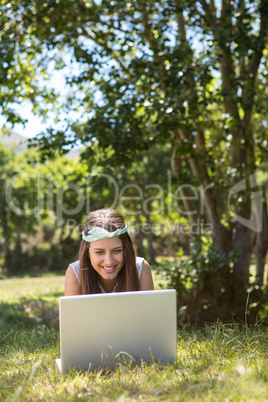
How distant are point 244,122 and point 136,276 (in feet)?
16.9

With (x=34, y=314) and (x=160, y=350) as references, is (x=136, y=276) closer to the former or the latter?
(x=160, y=350)

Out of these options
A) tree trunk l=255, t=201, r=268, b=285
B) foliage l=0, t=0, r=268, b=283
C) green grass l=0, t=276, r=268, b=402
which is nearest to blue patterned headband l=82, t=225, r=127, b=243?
green grass l=0, t=276, r=268, b=402

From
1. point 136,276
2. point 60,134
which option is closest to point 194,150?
point 60,134

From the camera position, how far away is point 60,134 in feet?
22.9

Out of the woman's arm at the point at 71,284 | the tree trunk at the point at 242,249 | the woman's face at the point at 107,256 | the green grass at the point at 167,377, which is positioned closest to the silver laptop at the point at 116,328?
the green grass at the point at 167,377

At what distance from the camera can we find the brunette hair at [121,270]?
10.6ft

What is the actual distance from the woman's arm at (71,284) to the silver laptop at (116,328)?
903mm

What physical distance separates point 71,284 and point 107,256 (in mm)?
407

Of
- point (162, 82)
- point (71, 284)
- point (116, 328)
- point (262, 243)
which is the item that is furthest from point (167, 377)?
point (262, 243)

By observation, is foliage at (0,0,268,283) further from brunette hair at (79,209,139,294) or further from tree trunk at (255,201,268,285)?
brunette hair at (79,209,139,294)

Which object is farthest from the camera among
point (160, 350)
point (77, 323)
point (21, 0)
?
point (21, 0)

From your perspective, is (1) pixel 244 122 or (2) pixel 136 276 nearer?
(2) pixel 136 276

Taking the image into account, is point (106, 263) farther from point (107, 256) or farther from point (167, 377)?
point (167, 377)

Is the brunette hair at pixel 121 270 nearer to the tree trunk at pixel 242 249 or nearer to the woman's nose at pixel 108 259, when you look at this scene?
the woman's nose at pixel 108 259
